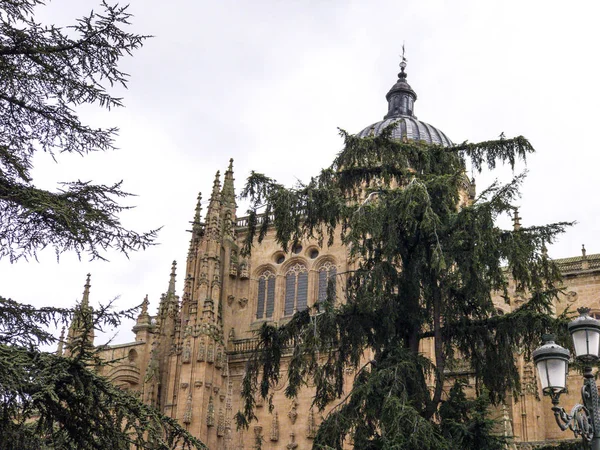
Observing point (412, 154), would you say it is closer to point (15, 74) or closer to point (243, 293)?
point (15, 74)

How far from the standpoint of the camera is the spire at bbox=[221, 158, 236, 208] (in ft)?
132

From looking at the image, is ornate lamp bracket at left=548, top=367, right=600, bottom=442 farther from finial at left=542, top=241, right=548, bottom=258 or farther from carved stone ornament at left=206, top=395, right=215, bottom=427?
carved stone ornament at left=206, top=395, right=215, bottom=427

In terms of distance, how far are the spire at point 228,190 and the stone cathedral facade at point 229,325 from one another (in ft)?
0.18

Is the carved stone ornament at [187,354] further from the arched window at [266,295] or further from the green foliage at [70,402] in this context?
the green foliage at [70,402]

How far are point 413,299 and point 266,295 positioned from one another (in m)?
21.9

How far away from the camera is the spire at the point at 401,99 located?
50.0m

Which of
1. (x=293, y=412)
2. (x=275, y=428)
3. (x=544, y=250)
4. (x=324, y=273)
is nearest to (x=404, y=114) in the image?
(x=324, y=273)

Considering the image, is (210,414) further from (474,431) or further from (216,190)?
(474,431)

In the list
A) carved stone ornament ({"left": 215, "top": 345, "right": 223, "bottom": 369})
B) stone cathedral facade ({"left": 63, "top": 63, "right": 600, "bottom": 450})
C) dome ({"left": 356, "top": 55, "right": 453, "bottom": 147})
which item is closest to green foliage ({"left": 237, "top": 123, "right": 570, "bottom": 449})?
stone cathedral facade ({"left": 63, "top": 63, "right": 600, "bottom": 450})

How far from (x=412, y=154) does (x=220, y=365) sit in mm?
19335

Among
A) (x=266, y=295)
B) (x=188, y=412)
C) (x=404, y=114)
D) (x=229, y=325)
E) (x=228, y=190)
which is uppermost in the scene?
(x=404, y=114)

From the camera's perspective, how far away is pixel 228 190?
40.6 metres

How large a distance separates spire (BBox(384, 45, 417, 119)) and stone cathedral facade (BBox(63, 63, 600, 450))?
7.85 m

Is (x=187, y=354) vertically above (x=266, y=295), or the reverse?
(x=266, y=295)
